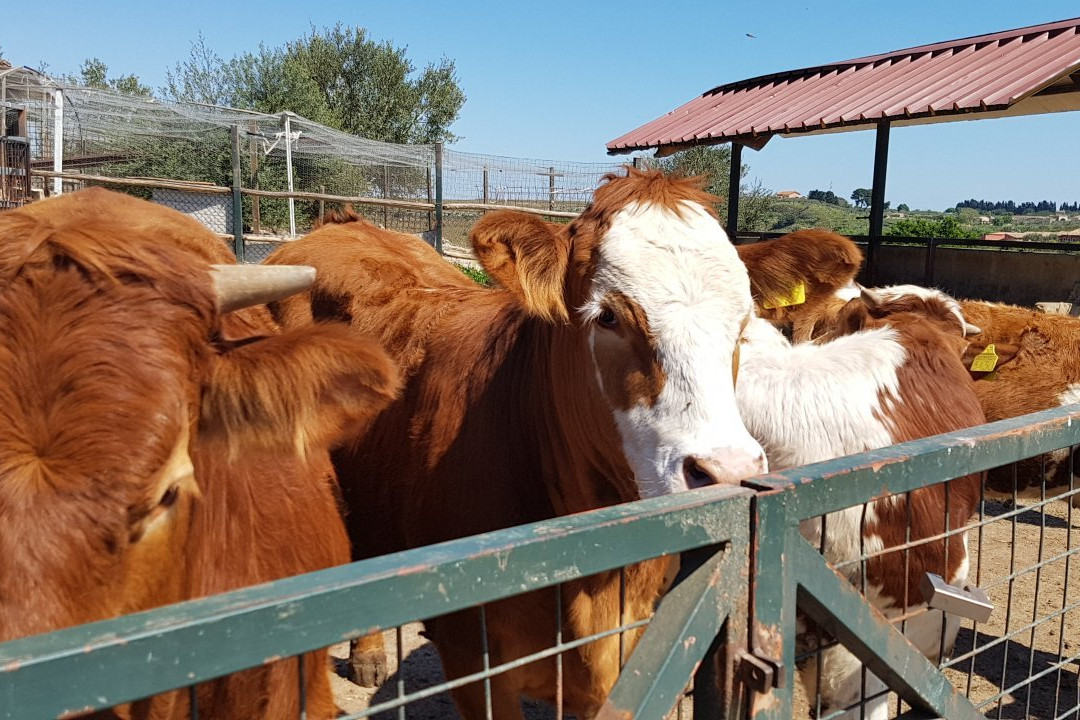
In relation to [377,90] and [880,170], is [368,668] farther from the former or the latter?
[377,90]

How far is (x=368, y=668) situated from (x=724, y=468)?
273 centimetres

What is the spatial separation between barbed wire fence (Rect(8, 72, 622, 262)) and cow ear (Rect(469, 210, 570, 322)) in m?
9.14

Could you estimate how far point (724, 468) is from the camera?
1.87 meters

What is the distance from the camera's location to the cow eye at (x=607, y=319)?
2223 millimetres

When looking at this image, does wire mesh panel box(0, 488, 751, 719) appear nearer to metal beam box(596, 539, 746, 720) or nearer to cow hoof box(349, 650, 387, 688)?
metal beam box(596, 539, 746, 720)

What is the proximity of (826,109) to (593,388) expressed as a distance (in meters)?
9.44

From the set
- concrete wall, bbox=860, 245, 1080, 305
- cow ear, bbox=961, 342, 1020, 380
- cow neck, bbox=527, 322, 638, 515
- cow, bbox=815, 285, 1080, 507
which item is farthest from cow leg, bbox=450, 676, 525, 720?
concrete wall, bbox=860, 245, 1080, 305

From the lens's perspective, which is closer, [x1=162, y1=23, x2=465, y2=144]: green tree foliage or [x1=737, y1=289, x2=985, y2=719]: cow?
[x1=737, y1=289, x2=985, y2=719]: cow

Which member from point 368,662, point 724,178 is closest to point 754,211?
point 724,178

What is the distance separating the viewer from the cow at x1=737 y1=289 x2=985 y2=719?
2771 millimetres

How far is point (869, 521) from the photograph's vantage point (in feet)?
9.18

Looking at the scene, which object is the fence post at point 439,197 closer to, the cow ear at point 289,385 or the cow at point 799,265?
the cow at point 799,265

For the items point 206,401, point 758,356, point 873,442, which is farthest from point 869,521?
point 206,401

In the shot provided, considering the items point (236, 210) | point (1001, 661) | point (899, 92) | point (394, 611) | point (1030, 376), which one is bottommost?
point (1001, 661)
